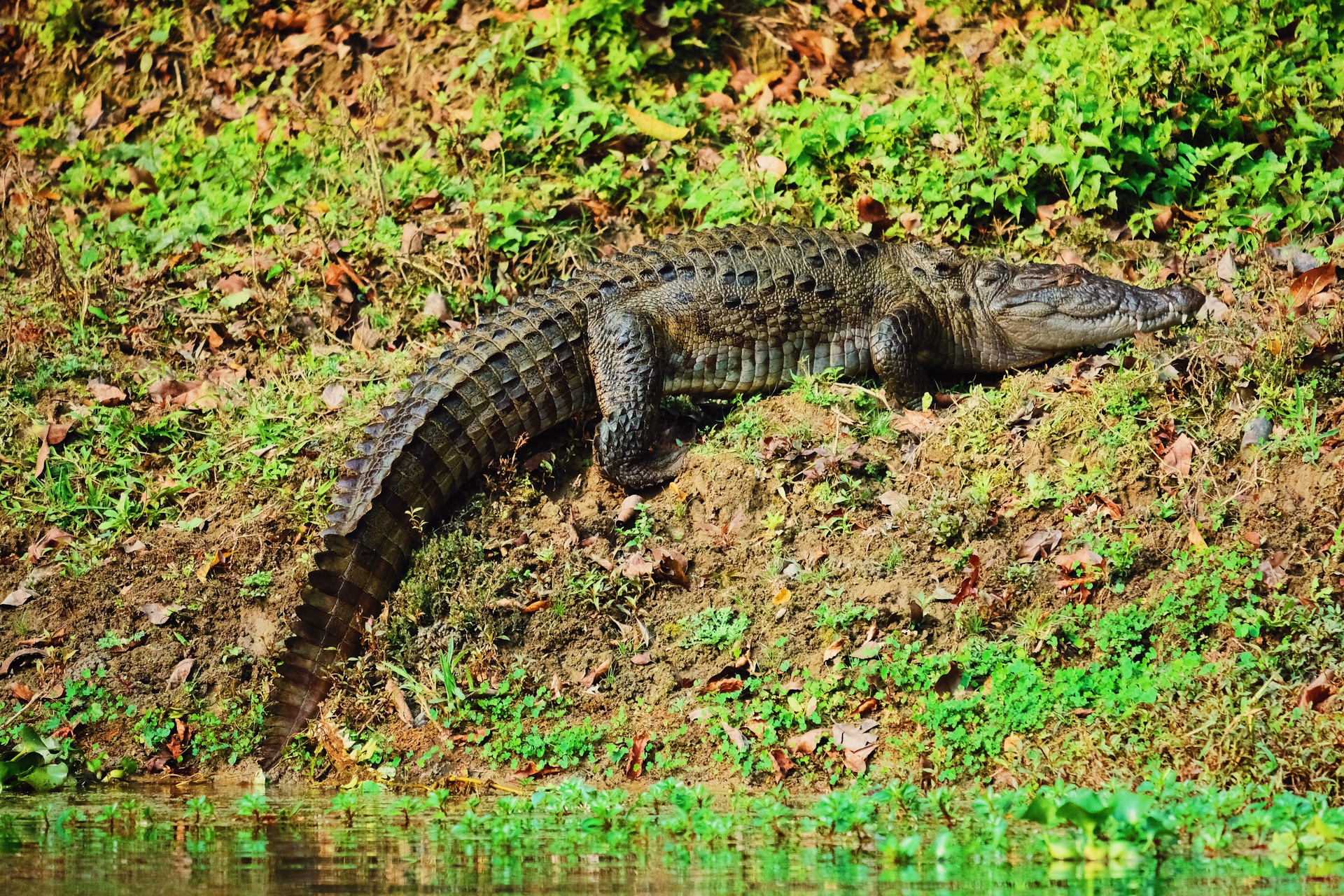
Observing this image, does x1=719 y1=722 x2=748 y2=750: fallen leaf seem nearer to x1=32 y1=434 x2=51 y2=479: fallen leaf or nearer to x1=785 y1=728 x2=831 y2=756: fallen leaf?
x1=785 y1=728 x2=831 y2=756: fallen leaf

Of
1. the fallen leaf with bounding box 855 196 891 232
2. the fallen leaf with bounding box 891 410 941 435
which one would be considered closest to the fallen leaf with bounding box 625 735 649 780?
the fallen leaf with bounding box 891 410 941 435

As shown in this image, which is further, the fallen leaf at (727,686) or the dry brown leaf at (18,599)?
the dry brown leaf at (18,599)

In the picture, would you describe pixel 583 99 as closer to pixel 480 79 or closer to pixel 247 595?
pixel 480 79

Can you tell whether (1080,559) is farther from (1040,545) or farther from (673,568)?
(673,568)

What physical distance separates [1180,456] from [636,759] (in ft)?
9.41

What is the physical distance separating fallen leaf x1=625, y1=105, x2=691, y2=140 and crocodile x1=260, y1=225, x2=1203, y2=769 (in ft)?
4.69

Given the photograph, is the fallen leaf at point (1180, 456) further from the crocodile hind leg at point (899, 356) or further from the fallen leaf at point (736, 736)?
the fallen leaf at point (736, 736)

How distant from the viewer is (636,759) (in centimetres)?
501

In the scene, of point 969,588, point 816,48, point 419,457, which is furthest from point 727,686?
point 816,48

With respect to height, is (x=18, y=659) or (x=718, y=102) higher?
(x=718, y=102)

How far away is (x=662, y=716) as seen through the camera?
5188mm

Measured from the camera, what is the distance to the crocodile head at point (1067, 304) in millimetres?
6637

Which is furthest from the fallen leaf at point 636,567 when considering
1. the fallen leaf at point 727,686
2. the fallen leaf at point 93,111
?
the fallen leaf at point 93,111

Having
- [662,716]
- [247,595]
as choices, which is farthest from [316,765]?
[662,716]
